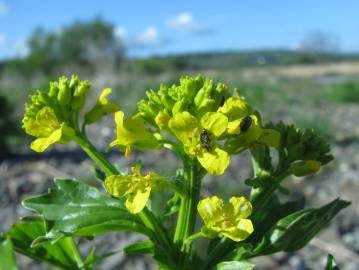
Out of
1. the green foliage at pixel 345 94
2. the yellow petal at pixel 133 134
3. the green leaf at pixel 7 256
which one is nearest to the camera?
the green leaf at pixel 7 256

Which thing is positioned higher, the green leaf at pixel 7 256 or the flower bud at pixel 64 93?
the flower bud at pixel 64 93

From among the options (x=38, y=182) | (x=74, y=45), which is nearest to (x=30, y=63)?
(x=74, y=45)

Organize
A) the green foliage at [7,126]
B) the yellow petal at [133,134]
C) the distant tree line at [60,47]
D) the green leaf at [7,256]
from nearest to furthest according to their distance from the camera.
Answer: the green leaf at [7,256] < the yellow petal at [133,134] < the green foliage at [7,126] < the distant tree line at [60,47]

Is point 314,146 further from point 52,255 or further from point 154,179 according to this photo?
point 52,255

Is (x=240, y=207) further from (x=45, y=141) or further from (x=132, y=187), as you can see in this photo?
(x=45, y=141)

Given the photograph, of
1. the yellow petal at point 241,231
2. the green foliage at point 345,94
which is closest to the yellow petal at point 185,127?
the yellow petal at point 241,231

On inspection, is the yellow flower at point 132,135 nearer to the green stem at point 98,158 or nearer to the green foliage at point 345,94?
the green stem at point 98,158

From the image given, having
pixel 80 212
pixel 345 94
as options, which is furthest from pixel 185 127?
pixel 345 94

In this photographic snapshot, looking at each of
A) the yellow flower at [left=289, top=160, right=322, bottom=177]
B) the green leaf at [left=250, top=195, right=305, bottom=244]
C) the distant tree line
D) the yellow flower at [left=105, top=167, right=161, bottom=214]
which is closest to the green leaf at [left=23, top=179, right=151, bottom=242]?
the yellow flower at [left=105, top=167, right=161, bottom=214]
